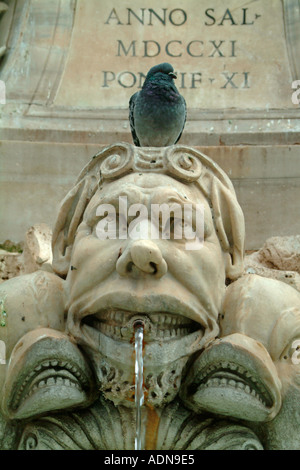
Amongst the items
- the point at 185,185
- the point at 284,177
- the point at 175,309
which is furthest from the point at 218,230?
the point at 284,177

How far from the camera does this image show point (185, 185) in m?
4.93

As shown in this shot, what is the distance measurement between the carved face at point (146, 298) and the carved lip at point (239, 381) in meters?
0.12

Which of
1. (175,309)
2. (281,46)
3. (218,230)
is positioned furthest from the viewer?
(281,46)

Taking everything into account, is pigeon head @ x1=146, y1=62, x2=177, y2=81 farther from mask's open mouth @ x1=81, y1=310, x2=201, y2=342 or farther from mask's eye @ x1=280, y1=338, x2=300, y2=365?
mask's eye @ x1=280, y1=338, x2=300, y2=365

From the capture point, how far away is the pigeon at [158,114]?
19.9 feet

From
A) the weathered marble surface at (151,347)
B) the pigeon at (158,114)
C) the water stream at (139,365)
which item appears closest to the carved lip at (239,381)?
the weathered marble surface at (151,347)

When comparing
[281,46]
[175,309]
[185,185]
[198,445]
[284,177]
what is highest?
[281,46]

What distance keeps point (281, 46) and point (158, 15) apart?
97 cm

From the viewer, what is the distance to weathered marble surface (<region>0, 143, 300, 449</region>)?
4.45m

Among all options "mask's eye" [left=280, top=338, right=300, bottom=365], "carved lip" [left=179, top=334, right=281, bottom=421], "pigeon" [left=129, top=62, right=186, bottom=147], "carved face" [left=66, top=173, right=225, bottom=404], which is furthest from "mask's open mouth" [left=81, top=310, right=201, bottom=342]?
"pigeon" [left=129, top=62, right=186, bottom=147]

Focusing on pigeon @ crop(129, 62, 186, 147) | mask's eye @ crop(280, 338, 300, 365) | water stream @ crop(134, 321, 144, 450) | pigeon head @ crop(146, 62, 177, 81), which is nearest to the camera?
water stream @ crop(134, 321, 144, 450)

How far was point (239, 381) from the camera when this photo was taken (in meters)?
4.45

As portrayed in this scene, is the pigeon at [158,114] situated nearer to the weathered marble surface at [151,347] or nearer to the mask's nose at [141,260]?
the weathered marble surface at [151,347]

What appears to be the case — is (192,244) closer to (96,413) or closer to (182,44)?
(96,413)
